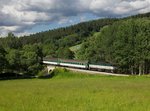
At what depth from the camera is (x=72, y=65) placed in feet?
413

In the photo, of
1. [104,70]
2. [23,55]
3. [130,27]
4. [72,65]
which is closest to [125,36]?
[130,27]

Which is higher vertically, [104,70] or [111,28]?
[111,28]

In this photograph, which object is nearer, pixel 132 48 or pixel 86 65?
pixel 132 48

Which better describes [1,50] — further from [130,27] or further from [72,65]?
[130,27]

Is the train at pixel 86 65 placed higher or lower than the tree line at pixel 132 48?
lower

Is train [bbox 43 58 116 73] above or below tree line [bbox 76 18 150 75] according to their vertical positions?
below

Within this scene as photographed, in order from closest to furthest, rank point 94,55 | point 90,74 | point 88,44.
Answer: point 90,74, point 94,55, point 88,44

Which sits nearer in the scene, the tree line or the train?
the tree line

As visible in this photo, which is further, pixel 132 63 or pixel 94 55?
pixel 94 55

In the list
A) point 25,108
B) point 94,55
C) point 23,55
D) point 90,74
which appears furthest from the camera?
point 94,55

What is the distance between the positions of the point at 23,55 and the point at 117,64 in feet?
97.7

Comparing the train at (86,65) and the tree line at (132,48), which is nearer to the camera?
the tree line at (132,48)

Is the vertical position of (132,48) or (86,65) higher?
(132,48)

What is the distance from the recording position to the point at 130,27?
10906 cm
